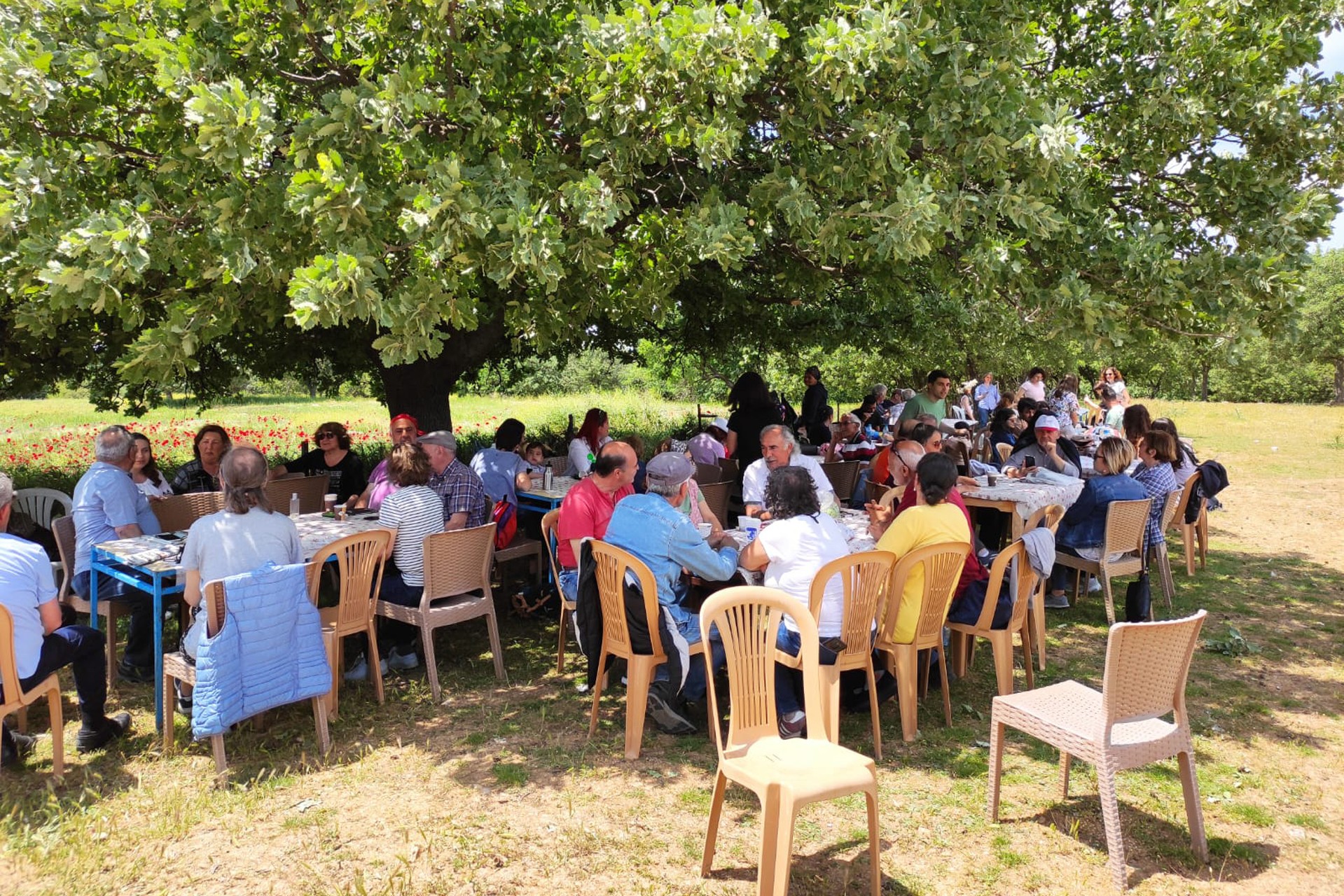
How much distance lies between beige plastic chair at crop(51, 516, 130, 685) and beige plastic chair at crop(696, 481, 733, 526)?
14.0 feet

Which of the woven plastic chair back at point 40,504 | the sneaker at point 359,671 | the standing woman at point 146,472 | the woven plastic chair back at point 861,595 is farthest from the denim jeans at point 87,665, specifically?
the woven plastic chair back at point 861,595

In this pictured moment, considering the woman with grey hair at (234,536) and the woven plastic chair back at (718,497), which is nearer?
the woman with grey hair at (234,536)

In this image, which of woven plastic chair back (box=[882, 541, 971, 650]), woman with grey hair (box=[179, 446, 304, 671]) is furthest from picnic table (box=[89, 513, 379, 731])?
woven plastic chair back (box=[882, 541, 971, 650])

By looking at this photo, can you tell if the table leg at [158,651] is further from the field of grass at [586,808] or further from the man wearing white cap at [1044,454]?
the man wearing white cap at [1044,454]

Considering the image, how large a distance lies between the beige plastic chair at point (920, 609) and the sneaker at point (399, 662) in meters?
2.99

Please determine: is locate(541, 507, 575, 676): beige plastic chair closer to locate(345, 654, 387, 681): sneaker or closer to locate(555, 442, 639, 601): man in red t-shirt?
locate(555, 442, 639, 601): man in red t-shirt

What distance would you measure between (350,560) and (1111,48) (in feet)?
22.2

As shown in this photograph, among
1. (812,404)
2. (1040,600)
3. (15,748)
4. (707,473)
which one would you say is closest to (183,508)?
(15,748)

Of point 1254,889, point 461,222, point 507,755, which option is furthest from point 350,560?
point 1254,889

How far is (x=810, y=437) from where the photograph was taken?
45.1 ft

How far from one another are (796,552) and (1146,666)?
160 centimetres

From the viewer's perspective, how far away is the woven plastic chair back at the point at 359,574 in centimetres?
497

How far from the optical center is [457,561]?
5.48 meters

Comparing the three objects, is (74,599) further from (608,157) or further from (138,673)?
(608,157)
